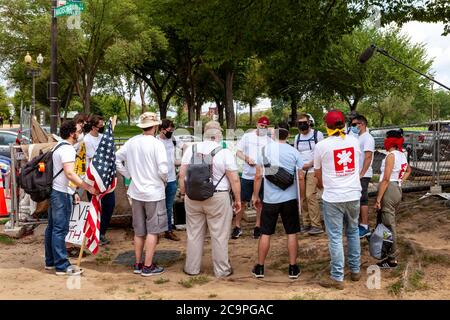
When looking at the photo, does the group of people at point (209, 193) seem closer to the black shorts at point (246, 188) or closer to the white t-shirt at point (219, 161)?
the white t-shirt at point (219, 161)

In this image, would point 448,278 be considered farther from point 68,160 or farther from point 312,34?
point 312,34

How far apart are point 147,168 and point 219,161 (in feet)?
2.75

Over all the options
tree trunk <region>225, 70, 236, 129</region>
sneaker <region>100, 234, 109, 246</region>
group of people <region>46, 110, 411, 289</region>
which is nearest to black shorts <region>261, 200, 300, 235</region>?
group of people <region>46, 110, 411, 289</region>

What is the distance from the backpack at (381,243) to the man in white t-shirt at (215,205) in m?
1.62

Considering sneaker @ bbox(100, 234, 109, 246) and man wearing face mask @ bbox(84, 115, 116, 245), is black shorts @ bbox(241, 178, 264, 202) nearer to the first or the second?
man wearing face mask @ bbox(84, 115, 116, 245)

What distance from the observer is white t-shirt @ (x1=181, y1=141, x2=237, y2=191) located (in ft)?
18.9

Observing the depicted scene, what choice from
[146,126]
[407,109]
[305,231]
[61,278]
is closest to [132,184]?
[146,126]

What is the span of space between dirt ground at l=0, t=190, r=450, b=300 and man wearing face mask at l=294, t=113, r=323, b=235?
0.36 metres

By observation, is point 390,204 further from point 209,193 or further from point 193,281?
point 193,281

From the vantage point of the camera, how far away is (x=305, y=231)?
7.87 m

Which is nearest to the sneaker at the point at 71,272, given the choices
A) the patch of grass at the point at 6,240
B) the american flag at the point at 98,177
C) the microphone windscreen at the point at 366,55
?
the american flag at the point at 98,177
